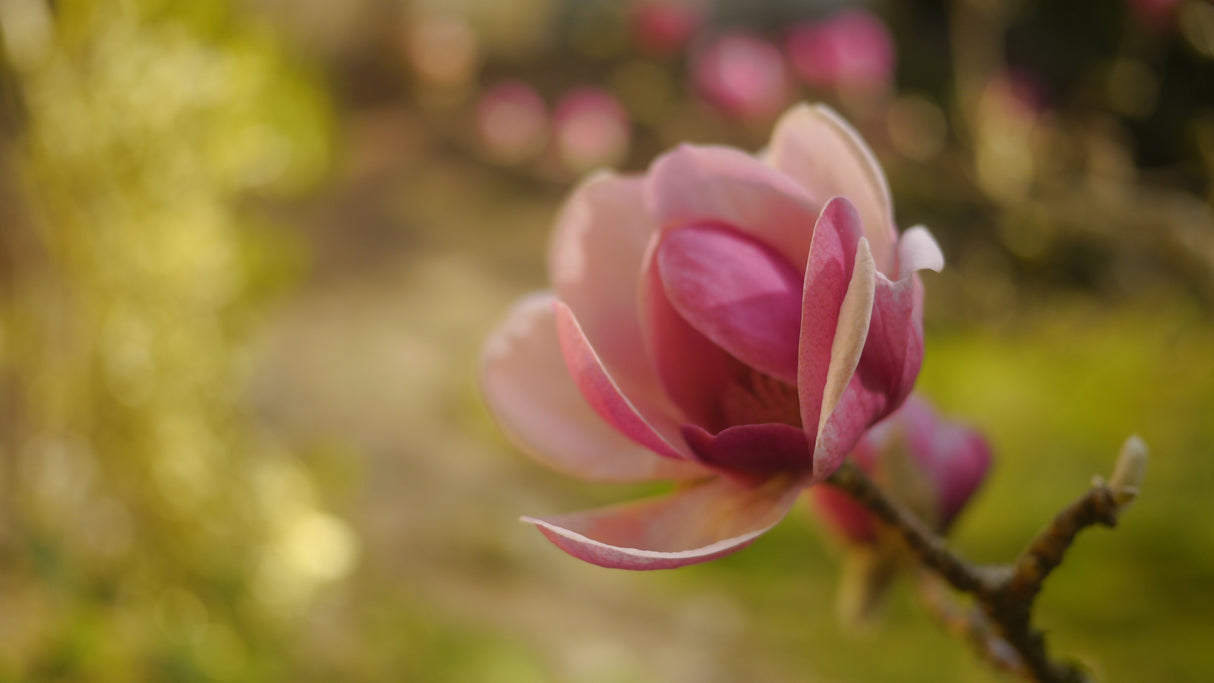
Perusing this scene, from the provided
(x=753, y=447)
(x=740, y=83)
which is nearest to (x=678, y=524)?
(x=753, y=447)

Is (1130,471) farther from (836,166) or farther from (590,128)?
(590,128)

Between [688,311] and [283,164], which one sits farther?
[283,164]

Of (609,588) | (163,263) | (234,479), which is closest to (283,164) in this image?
(163,263)

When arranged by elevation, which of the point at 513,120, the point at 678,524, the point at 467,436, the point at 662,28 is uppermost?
the point at 678,524

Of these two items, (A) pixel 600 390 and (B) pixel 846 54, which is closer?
(A) pixel 600 390

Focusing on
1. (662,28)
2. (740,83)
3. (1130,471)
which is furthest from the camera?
(662,28)

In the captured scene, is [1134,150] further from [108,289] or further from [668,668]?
[108,289]

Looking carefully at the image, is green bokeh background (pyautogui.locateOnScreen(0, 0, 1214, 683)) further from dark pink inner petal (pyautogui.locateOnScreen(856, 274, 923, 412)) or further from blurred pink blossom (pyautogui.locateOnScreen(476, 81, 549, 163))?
blurred pink blossom (pyautogui.locateOnScreen(476, 81, 549, 163))
